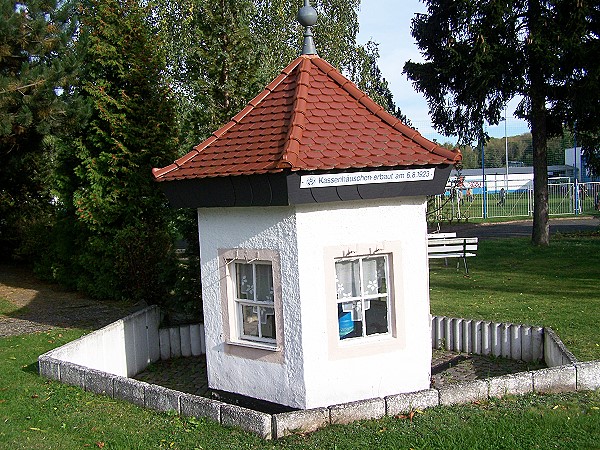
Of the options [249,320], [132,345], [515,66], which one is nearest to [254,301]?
[249,320]

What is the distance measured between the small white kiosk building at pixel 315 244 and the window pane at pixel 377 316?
0.05 ft

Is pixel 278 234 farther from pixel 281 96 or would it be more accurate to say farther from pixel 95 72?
pixel 95 72

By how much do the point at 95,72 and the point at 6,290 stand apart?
7.47 meters

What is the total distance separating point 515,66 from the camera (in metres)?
23.2

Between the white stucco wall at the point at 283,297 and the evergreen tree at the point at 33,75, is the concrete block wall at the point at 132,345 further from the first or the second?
the evergreen tree at the point at 33,75

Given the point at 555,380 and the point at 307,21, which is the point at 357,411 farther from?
the point at 307,21

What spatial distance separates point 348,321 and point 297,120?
253 cm

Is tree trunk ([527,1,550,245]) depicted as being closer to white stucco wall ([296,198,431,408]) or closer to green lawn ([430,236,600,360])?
green lawn ([430,236,600,360])

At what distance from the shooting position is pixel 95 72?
49.8 feet

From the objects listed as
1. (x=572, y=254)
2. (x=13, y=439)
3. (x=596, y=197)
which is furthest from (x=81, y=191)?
(x=596, y=197)

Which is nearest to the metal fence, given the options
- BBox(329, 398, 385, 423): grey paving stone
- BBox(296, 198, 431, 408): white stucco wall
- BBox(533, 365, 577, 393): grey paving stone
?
BBox(296, 198, 431, 408): white stucco wall

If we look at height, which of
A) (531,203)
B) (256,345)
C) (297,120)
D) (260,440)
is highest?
(297,120)

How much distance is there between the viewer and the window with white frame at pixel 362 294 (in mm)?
8047

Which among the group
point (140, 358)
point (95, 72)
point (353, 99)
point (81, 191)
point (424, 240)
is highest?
point (95, 72)
